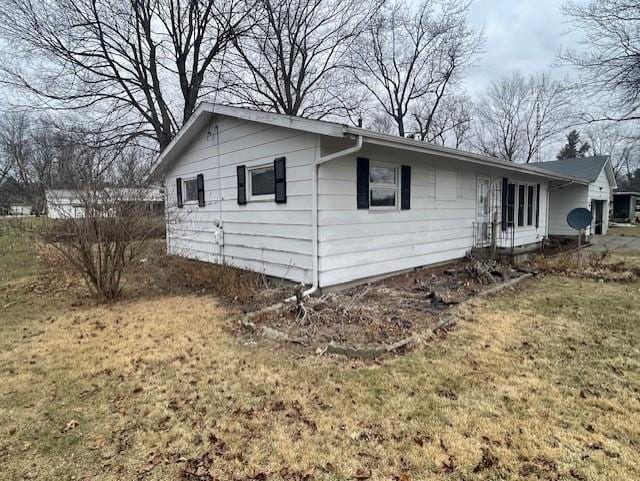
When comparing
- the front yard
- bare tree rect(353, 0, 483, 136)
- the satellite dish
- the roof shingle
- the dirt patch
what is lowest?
the front yard

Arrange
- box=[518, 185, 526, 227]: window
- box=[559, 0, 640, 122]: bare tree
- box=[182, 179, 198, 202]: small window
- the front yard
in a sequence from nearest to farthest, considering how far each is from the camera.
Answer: the front yard, box=[182, 179, 198, 202]: small window, box=[518, 185, 526, 227]: window, box=[559, 0, 640, 122]: bare tree

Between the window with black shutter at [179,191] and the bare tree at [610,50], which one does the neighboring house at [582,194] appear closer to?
the bare tree at [610,50]

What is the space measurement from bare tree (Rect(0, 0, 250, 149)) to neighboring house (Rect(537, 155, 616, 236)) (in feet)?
54.5

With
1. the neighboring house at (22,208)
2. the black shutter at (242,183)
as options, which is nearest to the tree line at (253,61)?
the neighboring house at (22,208)

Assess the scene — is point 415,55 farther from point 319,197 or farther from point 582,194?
point 319,197

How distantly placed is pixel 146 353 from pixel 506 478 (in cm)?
356

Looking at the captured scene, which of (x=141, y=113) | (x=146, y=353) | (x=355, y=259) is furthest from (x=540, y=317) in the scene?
(x=141, y=113)

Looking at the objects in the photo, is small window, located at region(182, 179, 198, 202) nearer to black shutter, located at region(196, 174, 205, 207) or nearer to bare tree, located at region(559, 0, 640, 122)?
black shutter, located at region(196, 174, 205, 207)

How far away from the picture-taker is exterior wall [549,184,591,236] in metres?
16.5

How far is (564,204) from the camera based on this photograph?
17000 millimetres

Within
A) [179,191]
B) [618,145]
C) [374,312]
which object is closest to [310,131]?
[374,312]

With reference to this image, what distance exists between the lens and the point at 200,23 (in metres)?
16.1

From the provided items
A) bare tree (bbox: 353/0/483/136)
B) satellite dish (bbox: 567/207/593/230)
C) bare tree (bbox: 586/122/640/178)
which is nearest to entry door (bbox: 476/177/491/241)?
satellite dish (bbox: 567/207/593/230)

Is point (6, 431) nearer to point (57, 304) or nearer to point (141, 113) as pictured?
point (57, 304)
